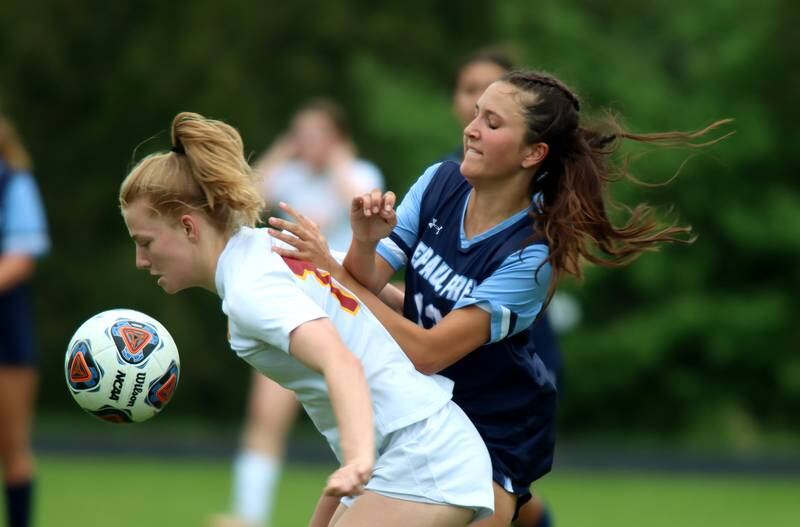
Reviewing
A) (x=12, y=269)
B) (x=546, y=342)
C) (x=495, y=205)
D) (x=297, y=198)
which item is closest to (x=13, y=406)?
(x=12, y=269)

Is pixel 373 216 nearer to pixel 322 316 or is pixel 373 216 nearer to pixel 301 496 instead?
pixel 322 316

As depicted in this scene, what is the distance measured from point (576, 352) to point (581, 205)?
1034 centimetres

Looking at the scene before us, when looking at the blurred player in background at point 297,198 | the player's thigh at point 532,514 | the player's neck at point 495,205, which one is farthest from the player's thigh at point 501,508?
the blurred player in background at point 297,198

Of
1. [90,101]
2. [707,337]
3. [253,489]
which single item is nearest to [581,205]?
[253,489]

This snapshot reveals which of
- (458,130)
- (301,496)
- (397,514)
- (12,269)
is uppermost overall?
(397,514)

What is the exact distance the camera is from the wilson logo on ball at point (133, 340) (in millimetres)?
3797

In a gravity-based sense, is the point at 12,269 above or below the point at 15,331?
above

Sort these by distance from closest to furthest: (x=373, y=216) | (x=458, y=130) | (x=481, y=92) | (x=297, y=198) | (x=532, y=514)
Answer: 1. (x=373, y=216)
2. (x=481, y=92)
3. (x=532, y=514)
4. (x=297, y=198)
5. (x=458, y=130)

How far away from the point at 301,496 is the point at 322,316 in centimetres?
676

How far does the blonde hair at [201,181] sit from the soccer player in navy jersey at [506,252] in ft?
0.91

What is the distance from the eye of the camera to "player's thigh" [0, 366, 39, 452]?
6762mm

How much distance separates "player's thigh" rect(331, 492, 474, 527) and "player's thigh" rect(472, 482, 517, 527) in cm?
18

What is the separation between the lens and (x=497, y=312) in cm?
369

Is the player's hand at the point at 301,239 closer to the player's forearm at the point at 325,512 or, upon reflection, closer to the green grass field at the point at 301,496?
the player's forearm at the point at 325,512
